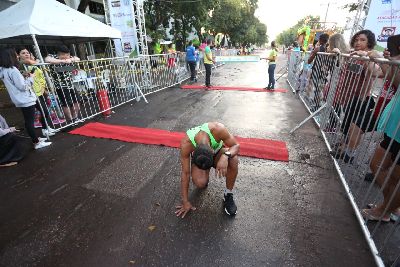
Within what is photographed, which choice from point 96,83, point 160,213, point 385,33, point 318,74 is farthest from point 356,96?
point 96,83

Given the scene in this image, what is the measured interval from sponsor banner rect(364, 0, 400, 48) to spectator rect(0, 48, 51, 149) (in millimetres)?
8880

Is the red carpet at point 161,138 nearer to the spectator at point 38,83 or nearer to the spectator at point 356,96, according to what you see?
the spectator at point 38,83

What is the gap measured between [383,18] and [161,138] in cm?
708

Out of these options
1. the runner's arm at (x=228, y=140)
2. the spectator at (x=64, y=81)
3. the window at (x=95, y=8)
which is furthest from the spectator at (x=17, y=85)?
the window at (x=95, y=8)

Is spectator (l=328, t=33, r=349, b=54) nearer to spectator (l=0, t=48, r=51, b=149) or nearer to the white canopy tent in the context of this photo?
spectator (l=0, t=48, r=51, b=149)

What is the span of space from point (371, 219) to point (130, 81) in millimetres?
7840

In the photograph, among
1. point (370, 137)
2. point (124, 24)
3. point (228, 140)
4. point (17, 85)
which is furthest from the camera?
point (124, 24)

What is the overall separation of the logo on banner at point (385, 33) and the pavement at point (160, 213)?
4.58 metres

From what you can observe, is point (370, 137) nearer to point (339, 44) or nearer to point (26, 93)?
point (339, 44)

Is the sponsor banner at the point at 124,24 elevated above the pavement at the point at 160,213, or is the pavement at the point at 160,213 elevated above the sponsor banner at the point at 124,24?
the sponsor banner at the point at 124,24

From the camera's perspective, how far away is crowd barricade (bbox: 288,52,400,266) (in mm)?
2316

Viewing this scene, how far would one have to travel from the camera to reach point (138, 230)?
259 cm

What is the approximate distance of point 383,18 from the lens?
668 cm

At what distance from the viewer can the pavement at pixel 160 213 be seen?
2.28m
